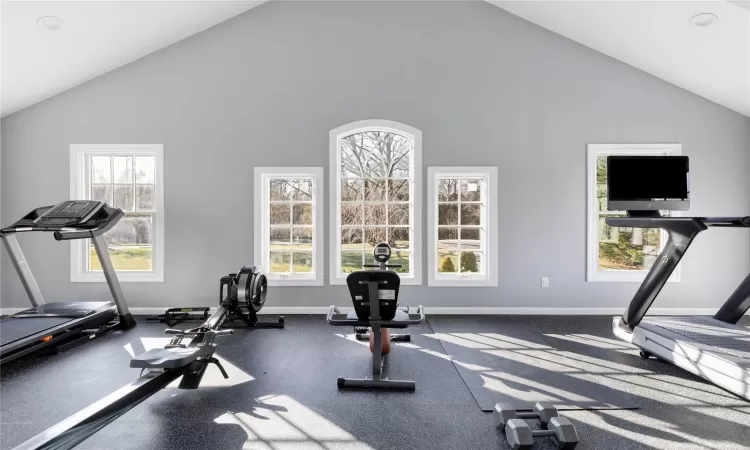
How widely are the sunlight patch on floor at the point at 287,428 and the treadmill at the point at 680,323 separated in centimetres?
270

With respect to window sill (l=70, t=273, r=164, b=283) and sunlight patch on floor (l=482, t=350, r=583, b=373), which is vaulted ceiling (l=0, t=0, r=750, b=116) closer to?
window sill (l=70, t=273, r=164, b=283)

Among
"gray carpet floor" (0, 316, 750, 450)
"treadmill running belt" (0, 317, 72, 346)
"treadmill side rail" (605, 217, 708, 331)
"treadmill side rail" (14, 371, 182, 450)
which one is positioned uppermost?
"treadmill side rail" (605, 217, 708, 331)

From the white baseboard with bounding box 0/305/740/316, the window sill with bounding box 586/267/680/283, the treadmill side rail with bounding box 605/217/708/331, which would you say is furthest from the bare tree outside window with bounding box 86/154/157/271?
the window sill with bounding box 586/267/680/283

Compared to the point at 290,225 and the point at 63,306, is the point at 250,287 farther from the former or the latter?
the point at 63,306

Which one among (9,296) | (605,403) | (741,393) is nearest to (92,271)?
(9,296)

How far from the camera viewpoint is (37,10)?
4059 millimetres

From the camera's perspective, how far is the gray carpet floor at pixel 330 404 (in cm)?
239

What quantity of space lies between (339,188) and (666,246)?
3.72 m

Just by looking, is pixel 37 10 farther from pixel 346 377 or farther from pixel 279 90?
pixel 346 377

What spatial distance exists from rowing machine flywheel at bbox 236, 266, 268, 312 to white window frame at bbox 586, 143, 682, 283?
14.0 feet

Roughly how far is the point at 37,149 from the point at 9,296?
1.99m

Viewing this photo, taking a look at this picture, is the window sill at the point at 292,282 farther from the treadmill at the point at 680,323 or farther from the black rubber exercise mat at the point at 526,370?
the treadmill at the point at 680,323

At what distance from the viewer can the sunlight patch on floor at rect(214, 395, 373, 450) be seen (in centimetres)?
236

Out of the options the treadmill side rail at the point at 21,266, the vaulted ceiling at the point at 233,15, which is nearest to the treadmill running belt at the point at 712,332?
the vaulted ceiling at the point at 233,15
